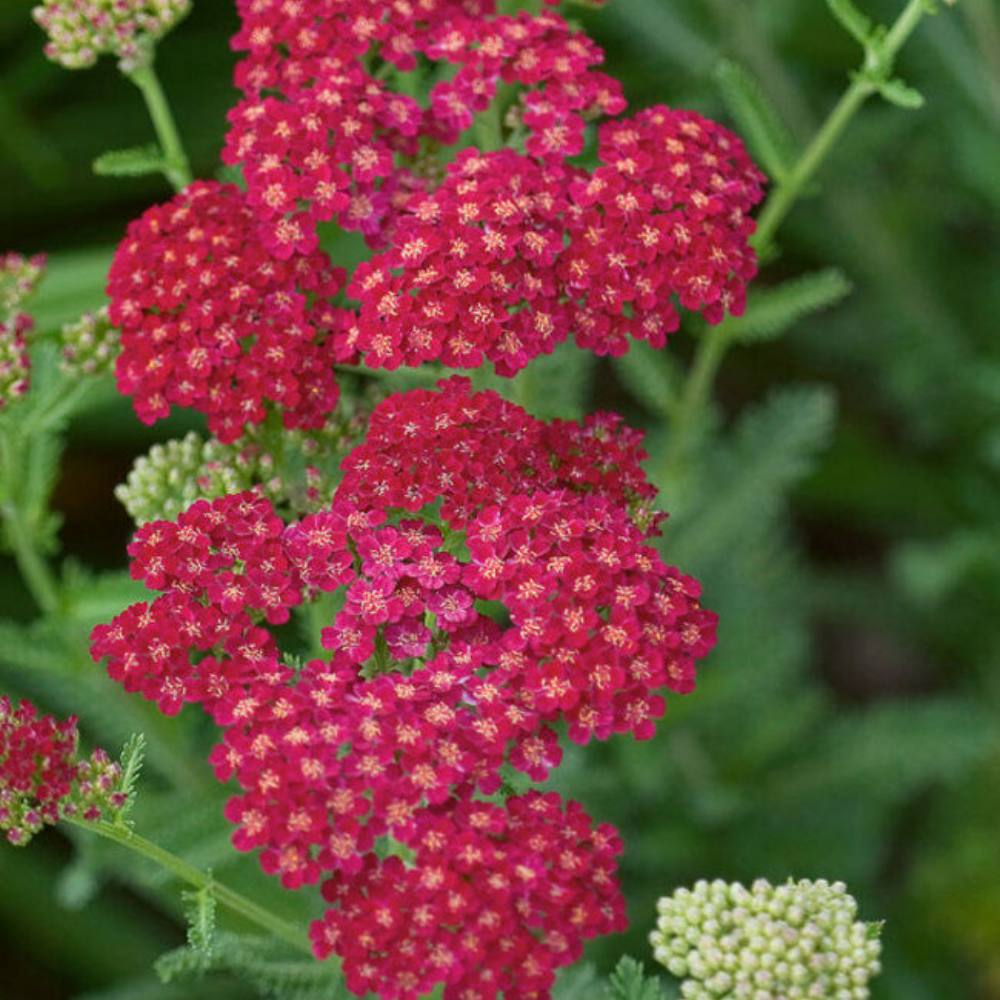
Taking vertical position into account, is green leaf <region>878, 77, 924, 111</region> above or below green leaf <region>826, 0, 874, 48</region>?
below

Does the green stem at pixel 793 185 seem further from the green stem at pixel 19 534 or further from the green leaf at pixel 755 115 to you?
the green stem at pixel 19 534

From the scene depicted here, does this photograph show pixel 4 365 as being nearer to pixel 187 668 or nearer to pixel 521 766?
pixel 187 668

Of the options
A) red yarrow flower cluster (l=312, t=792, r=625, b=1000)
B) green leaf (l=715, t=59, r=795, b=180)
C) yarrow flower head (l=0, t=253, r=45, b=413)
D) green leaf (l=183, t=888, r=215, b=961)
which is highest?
green leaf (l=715, t=59, r=795, b=180)

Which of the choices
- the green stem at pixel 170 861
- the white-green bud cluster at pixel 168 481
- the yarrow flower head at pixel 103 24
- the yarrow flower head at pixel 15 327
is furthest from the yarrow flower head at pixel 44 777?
the yarrow flower head at pixel 103 24

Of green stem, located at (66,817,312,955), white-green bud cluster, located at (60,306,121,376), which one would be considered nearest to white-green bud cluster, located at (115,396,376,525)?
white-green bud cluster, located at (60,306,121,376)

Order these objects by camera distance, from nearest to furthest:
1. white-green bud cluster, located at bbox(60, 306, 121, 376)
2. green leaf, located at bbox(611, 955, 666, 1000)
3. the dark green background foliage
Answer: green leaf, located at bbox(611, 955, 666, 1000) → white-green bud cluster, located at bbox(60, 306, 121, 376) → the dark green background foliage

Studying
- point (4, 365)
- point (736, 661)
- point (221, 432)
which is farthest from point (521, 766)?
point (736, 661)

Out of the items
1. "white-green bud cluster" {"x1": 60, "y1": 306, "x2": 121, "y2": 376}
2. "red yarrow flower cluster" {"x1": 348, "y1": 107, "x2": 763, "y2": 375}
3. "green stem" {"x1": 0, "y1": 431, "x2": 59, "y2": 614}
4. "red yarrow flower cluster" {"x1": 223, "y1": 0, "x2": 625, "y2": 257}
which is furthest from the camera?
"green stem" {"x1": 0, "y1": 431, "x2": 59, "y2": 614}

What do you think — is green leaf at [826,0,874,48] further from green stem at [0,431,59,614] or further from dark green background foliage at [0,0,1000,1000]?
green stem at [0,431,59,614]
